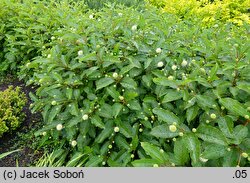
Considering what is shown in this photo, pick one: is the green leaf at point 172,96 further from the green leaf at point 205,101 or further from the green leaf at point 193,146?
the green leaf at point 193,146

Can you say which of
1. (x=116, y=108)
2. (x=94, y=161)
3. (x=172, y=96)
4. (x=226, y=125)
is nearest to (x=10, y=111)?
(x=94, y=161)

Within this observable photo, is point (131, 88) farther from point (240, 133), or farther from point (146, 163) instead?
point (240, 133)

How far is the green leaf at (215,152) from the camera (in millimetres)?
1687

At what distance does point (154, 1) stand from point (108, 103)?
3.17m

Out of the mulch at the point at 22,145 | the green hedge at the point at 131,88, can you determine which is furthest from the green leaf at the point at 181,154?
the mulch at the point at 22,145

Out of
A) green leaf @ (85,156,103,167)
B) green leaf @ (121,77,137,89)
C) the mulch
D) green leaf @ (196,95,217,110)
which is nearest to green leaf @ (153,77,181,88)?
green leaf @ (196,95,217,110)

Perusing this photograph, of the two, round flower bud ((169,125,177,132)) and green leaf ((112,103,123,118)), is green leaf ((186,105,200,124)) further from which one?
green leaf ((112,103,123,118))

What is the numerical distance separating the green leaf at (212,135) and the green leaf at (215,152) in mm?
48

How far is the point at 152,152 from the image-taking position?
1720mm

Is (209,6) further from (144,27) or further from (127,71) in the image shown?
(127,71)

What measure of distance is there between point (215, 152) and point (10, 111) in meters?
1.79

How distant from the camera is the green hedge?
6.43 ft

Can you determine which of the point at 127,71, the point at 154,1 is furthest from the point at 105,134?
the point at 154,1
